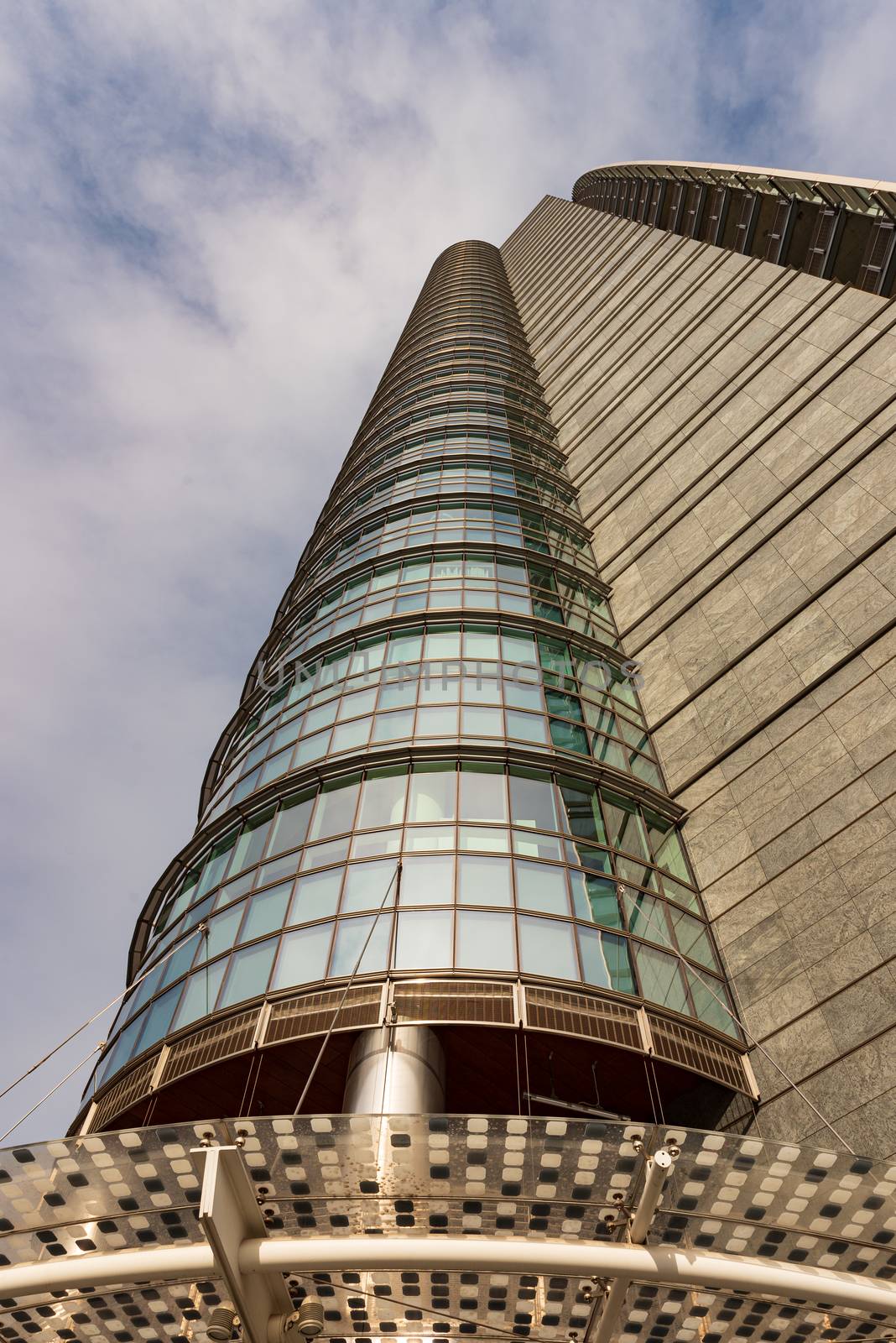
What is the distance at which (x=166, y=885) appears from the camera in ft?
65.6

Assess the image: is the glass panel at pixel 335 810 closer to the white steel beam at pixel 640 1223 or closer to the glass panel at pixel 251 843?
the glass panel at pixel 251 843

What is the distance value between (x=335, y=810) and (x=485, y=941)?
4225 mm

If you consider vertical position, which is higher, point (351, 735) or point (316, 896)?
point (351, 735)

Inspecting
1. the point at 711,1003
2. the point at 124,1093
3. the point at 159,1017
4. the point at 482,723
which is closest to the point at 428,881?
the point at 482,723

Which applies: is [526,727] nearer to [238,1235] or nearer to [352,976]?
[352,976]

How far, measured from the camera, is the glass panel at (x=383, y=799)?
16.0 metres

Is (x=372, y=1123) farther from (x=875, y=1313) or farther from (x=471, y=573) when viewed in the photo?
(x=471, y=573)

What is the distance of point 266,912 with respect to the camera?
14922 millimetres

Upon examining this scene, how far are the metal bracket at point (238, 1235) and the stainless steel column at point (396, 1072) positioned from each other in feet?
11.4

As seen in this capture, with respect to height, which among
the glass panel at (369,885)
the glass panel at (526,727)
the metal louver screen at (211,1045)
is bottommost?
the metal louver screen at (211,1045)

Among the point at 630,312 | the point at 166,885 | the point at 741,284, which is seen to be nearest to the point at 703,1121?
the point at 166,885

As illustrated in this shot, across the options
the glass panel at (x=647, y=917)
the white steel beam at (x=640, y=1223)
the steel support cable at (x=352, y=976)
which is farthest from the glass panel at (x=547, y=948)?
the white steel beam at (x=640, y=1223)

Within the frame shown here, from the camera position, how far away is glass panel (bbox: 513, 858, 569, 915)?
47.1 ft

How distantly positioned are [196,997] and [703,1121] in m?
7.87
